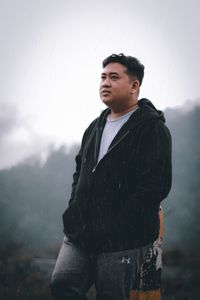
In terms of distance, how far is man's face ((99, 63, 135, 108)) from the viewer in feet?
10.4

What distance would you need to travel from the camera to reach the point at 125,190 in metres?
2.95

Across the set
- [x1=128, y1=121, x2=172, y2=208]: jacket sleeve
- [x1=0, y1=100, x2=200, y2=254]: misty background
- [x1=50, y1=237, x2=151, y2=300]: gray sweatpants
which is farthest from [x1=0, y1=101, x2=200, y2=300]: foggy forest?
[x1=128, y1=121, x2=172, y2=208]: jacket sleeve

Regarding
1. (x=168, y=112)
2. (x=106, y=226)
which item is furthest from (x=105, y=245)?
(x=168, y=112)

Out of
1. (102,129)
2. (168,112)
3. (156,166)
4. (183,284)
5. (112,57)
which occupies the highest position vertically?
(168,112)

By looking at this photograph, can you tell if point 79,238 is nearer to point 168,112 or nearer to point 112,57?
point 112,57

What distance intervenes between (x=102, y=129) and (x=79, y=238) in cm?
85

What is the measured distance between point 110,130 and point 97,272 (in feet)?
3.41

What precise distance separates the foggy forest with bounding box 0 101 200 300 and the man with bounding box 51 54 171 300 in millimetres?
4773

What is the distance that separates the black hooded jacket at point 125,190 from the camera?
9.29 feet

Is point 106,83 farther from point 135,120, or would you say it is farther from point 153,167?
point 153,167

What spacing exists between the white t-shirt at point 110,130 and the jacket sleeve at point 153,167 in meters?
0.27

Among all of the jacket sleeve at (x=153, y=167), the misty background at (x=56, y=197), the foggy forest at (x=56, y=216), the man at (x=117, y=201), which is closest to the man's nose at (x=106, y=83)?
the man at (x=117, y=201)

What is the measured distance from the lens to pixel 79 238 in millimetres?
2955

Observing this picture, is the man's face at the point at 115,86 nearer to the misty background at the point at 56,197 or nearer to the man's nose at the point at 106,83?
the man's nose at the point at 106,83
